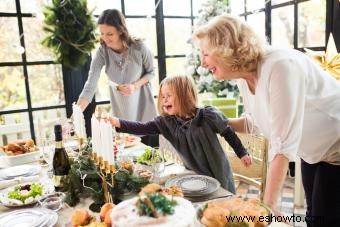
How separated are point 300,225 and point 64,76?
2.31 m

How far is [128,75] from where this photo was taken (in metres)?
2.57

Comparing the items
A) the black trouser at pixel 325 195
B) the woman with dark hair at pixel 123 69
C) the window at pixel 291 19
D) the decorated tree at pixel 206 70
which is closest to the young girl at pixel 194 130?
the black trouser at pixel 325 195

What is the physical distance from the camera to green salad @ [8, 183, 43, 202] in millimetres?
1169

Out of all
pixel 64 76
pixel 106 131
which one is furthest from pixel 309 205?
pixel 64 76

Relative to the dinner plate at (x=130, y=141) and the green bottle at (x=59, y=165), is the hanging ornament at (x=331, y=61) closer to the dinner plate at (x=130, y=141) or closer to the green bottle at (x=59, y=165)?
the dinner plate at (x=130, y=141)

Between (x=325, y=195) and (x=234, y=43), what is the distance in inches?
29.9

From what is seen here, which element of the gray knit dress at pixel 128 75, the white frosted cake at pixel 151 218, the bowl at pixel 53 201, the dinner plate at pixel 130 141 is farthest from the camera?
the gray knit dress at pixel 128 75

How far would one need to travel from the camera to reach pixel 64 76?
3109 millimetres

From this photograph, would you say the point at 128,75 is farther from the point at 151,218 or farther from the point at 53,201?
the point at 151,218

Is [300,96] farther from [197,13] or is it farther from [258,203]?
[197,13]

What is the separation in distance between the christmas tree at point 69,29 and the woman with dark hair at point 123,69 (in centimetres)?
34

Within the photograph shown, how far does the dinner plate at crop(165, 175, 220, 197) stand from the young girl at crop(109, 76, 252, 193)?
1.33ft

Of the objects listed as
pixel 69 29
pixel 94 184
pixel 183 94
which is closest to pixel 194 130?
pixel 183 94

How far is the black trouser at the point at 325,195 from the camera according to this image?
1380mm
